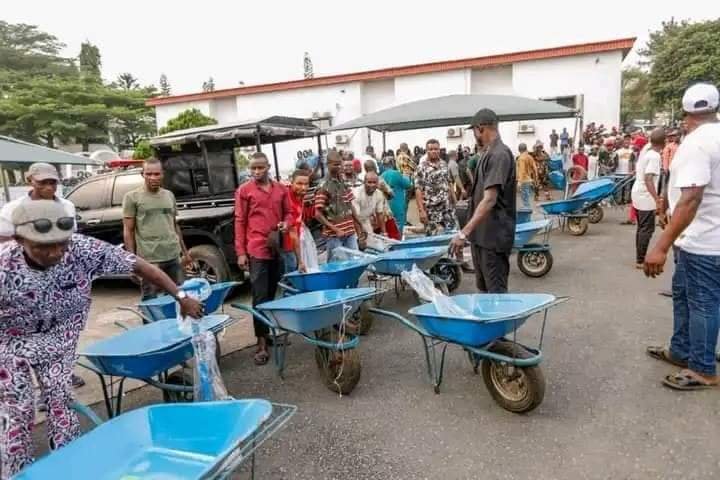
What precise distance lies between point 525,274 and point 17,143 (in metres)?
6.52

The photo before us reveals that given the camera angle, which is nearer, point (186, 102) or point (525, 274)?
point (525, 274)

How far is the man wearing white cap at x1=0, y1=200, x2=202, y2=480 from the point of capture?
202cm

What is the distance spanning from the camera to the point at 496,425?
3125 millimetres

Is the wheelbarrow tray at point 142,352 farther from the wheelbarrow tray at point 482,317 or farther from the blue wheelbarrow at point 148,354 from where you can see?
the wheelbarrow tray at point 482,317

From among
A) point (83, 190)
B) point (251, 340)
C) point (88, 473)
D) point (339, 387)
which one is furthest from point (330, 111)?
point (88, 473)

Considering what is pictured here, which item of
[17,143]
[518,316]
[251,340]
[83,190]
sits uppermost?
[17,143]

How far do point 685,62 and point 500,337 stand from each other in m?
29.9

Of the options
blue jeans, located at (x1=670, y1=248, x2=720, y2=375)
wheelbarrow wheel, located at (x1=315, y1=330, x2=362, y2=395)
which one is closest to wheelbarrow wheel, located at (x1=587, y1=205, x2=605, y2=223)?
blue jeans, located at (x1=670, y1=248, x2=720, y2=375)

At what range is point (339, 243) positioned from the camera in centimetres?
551

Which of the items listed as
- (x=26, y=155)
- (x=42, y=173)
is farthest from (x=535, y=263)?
(x=26, y=155)

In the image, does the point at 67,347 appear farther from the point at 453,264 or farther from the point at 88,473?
the point at 453,264

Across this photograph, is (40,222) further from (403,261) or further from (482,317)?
(403,261)

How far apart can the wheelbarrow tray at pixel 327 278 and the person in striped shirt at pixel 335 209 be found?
91cm

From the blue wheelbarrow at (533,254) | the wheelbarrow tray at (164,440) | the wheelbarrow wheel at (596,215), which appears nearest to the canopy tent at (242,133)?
the blue wheelbarrow at (533,254)
